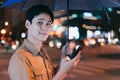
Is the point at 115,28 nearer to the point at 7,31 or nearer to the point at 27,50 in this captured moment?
the point at 7,31

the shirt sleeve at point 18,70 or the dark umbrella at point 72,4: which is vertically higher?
the dark umbrella at point 72,4

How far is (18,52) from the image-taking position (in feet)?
8.74

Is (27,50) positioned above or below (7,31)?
above

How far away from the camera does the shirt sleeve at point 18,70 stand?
8.46 feet

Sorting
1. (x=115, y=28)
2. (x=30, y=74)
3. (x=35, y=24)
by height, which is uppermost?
(x=35, y=24)

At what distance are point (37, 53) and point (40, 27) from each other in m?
0.19

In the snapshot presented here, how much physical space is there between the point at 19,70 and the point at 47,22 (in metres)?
0.46

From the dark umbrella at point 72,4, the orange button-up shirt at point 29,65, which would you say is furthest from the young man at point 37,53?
the dark umbrella at point 72,4

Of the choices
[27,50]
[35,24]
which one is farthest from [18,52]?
[35,24]

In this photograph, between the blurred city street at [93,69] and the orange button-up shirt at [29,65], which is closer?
the orange button-up shirt at [29,65]

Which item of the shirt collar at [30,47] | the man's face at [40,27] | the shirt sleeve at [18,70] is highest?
the man's face at [40,27]

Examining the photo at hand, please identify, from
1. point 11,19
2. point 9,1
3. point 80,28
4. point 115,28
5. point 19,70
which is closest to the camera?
point 19,70

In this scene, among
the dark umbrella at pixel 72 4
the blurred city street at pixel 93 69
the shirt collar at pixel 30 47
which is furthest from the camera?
the blurred city street at pixel 93 69

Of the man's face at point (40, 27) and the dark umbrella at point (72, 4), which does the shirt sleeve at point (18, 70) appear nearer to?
the man's face at point (40, 27)
